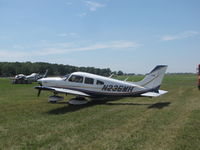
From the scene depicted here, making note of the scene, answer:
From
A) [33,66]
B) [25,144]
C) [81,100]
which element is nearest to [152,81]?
[81,100]

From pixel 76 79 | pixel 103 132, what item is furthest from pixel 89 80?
pixel 103 132

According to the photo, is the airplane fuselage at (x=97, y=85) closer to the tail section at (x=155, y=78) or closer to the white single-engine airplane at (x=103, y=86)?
the white single-engine airplane at (x=103, y=86)

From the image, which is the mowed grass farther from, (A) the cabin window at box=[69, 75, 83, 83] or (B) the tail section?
(A) the cabin window at box=[69, 75, 83, 83]

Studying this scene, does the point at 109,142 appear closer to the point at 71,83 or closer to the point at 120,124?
the point at 120,124

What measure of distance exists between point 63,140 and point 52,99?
270 inches

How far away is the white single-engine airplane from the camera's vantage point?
10.6 meters

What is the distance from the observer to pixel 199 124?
6.17 meters

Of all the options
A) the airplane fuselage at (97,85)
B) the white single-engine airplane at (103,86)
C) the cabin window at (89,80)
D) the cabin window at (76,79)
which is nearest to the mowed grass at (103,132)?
the white single-engine airplane at (103,86)

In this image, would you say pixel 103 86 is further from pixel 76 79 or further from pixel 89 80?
pixel 76 79

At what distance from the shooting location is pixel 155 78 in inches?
414

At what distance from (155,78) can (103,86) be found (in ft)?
9.74

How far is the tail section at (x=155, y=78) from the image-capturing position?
10.4 meters

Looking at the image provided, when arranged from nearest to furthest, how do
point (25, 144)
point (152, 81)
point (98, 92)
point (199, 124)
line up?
point (25, 144)
point (199, 124)
point (152, 81)
point (98, 92)

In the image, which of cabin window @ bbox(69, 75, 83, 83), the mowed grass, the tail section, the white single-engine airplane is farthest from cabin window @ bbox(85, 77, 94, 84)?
the mowed grass
